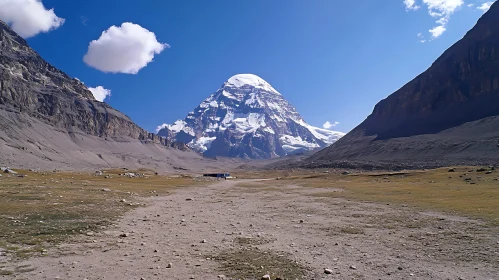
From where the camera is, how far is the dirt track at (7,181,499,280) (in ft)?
39.2

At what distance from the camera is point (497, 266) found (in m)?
12.3

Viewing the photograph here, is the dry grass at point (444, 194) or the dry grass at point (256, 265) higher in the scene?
the dry grass at point (444, 194)

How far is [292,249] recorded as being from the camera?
15.4 meters

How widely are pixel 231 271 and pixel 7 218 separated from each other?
16249 mm

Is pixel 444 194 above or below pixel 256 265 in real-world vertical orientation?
above

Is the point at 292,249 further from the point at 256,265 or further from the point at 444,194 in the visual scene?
the point at 444,194

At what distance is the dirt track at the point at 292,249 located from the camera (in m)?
11.9

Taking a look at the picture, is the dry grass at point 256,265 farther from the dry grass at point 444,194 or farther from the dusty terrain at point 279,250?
the dry grass at point 444,194

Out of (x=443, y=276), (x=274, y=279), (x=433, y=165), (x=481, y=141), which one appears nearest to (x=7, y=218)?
(x=274, y=279)

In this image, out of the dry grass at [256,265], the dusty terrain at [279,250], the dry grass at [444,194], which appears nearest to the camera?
the dry grass at [256,265]

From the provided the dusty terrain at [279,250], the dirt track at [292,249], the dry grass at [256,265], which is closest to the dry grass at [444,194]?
the dusty terrain at [279,250]

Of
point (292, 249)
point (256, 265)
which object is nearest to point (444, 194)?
point (292, 249)

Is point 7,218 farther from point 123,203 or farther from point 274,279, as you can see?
point 274,279

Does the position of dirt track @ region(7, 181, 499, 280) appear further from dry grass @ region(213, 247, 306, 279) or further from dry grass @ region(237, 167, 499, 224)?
dry grass @ region(237, 167, 499, 224)
